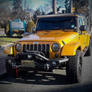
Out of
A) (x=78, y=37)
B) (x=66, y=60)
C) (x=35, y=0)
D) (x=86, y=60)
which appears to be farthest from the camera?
(x=35, y=0)

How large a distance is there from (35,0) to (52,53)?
1287 centimetres

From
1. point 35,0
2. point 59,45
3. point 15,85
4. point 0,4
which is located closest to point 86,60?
point 59,45

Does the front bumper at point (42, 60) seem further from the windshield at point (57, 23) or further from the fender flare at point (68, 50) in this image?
the windshield at point (57, 23)

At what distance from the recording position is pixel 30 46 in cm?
559

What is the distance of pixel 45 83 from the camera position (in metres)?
5.58

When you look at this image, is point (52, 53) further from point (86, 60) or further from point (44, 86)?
point (86, 60)

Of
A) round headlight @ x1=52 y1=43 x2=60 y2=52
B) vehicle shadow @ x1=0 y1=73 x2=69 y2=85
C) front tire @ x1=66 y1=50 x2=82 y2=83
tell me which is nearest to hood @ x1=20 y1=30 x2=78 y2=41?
round headlight @ x1=52 y1=43 x2=60 y2=52

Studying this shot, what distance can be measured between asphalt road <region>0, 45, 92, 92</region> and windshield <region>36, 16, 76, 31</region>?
1.54 metres

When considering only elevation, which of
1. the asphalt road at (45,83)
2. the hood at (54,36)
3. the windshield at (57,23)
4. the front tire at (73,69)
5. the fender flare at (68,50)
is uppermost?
the windshield at (57,23)

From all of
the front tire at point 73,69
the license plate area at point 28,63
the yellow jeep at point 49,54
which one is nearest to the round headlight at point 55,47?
the yellow jeep at point 49,54

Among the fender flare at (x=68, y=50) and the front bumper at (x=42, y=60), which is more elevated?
the fender flare at (x=68, y=50)

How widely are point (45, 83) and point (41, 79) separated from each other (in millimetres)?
426

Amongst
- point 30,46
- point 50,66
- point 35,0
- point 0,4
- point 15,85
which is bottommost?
point 15,85

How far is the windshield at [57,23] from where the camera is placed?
6676mm
